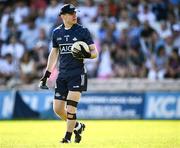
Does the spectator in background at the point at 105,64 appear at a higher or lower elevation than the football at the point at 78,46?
lower

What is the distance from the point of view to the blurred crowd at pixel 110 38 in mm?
23688

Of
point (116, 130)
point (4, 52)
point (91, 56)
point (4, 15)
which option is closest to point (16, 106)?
point (4, 52)

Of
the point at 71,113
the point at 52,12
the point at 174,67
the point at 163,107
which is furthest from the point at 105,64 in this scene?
the point at 71,113

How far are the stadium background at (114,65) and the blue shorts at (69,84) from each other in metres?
9.80

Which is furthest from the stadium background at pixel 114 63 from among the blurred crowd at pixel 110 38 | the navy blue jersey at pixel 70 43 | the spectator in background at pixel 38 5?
the navy blue jersey at pixel 70 43

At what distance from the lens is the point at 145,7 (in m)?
25.0

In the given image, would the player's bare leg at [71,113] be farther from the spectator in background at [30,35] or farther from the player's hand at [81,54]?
the spectator in background at [30,35]

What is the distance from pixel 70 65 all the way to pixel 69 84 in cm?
37

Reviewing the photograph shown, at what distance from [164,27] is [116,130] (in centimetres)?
758

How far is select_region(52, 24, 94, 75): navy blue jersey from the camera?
1282 cm

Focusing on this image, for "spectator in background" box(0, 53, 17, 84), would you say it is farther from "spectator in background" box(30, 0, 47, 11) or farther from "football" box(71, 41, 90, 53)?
"football" box(71, 41, 90, 53)

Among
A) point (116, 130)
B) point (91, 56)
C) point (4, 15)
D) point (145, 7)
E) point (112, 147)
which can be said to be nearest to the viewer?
point (112, 147)

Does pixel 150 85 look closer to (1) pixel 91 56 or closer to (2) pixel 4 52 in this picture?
(2) pixel 4 52

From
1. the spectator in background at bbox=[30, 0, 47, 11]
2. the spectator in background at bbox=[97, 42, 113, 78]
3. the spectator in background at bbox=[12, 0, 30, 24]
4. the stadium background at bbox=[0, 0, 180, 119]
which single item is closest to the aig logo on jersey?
the stadium background at bbox=[0, 0, 180, 119]
